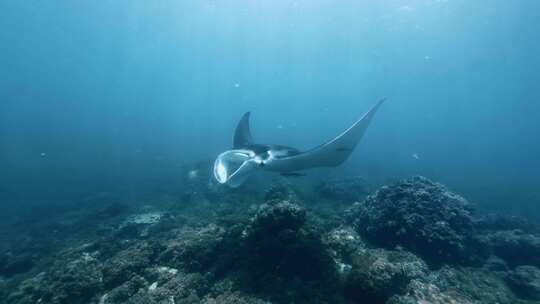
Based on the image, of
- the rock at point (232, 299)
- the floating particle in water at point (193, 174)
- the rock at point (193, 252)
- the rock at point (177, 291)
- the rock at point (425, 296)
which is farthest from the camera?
the floating particle in water at point (193, 174)

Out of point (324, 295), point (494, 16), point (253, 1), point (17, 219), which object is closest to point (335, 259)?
point (324, 295)

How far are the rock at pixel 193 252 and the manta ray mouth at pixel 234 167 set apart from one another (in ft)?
4.14

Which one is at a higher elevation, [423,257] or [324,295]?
[423,257]

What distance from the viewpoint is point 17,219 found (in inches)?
600

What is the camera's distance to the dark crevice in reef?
15.2 ft

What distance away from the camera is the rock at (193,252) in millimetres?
5613

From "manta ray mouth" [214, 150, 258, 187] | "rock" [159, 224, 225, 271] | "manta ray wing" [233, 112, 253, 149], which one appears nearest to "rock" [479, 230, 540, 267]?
"manta ray mouth" [214, 150, 258, 187]

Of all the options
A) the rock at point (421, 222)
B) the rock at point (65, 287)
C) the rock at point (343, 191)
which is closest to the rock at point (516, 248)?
the rock at point (421, 222)

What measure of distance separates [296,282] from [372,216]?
369cm

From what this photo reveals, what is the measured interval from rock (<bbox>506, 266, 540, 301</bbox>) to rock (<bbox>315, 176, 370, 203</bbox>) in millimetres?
6730

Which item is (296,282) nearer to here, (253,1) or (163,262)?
(163,262)

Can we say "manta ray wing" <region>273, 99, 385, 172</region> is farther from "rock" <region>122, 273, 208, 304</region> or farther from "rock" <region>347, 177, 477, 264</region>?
"rock" <region>122, 273, 208, 304</region>

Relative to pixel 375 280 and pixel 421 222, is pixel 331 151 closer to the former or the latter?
pixel 375 280

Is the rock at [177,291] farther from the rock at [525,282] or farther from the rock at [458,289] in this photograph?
the rock at [525,282]
